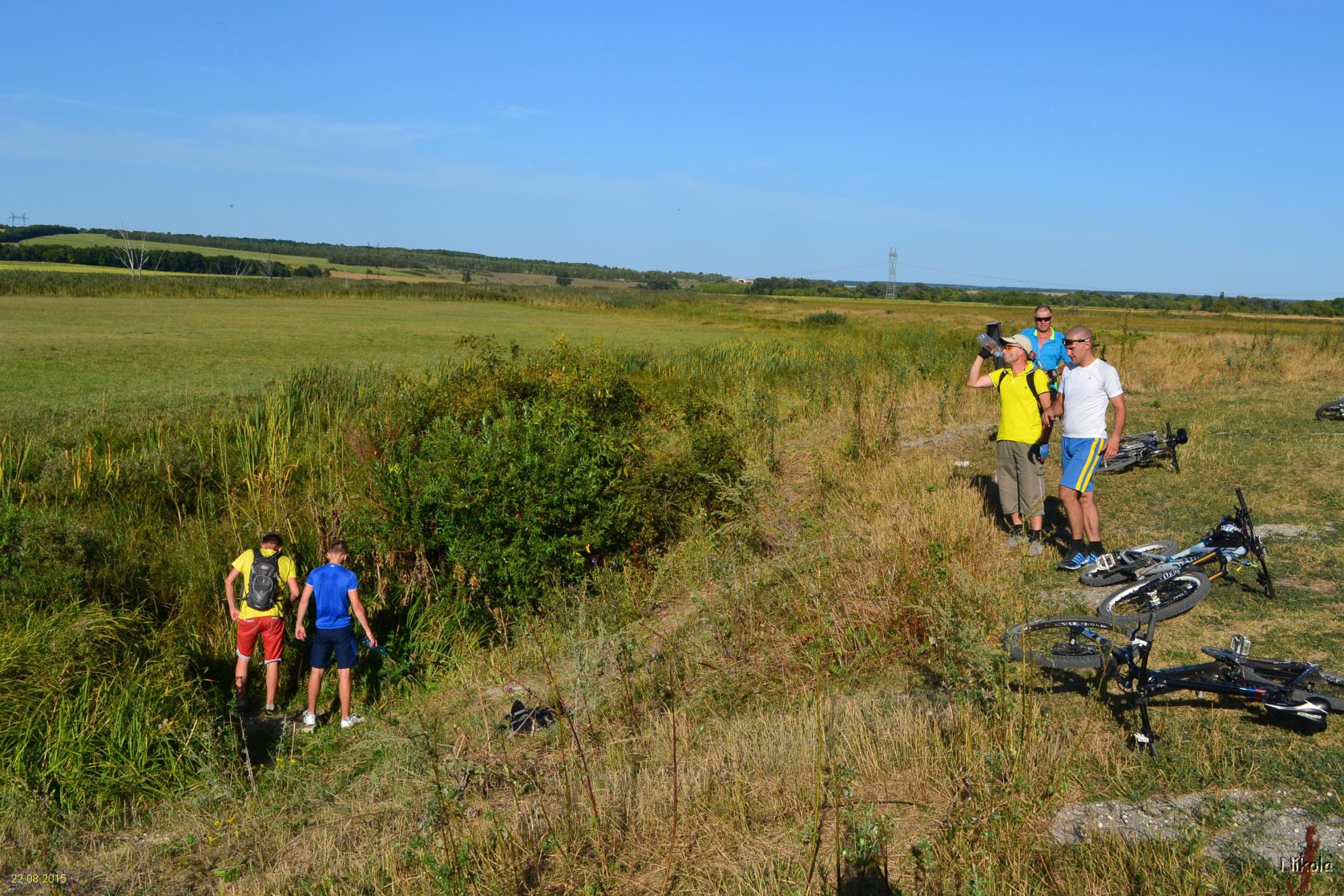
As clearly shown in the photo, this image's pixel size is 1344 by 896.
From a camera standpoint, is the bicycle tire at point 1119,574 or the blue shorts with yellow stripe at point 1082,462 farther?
Answer: the blue shorts with yellow stripe at point 1082,462

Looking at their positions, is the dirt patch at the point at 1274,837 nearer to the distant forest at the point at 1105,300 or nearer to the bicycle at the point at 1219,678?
A: the bicycle at the point at 1219,678

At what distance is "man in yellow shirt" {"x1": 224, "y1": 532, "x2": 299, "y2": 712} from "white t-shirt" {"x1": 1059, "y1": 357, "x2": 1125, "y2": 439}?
6.78 meters

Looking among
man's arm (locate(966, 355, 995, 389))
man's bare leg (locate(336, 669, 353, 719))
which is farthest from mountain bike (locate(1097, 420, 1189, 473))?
man's bare leg (locate(336, 669, 353, 719))

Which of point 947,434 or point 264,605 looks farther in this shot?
point 947,434

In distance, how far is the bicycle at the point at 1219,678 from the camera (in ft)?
14.4

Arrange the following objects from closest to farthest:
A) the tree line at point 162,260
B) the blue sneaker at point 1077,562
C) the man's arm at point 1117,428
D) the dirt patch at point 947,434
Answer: the man's arm at point 1117,428
the blue sneaker at point 1077,562
the dirt patch at point 947,434
the tree line at point 162,260

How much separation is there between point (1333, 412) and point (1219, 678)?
10.9 metres

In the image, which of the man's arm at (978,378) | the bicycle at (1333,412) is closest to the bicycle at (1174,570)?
the man's arm at (978,378)

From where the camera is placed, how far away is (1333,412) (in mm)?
13250

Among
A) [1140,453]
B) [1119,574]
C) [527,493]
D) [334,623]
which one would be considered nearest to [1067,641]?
[1119,574]

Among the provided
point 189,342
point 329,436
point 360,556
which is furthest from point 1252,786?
point 189,342

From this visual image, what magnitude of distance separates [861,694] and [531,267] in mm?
194876

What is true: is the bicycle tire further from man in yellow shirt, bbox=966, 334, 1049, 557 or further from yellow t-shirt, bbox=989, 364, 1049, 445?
yellow t-shirt, bbox=989, 364, 1049, 445

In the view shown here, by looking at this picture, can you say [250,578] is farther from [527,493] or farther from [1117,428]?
[1117,428]
